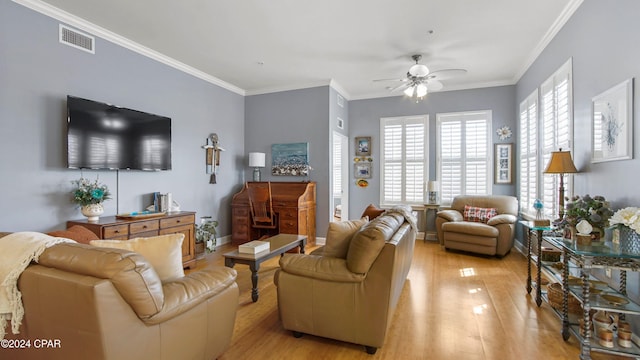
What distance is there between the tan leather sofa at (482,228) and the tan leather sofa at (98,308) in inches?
170

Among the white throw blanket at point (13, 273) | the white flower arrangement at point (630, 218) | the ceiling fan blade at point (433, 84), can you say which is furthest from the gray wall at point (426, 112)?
the white throw blanket at point (13, 273)

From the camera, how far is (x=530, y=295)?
3236 millimetres

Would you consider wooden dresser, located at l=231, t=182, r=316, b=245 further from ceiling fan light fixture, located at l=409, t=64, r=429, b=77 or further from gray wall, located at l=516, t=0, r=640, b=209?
gray wall, located at l=516, t=0, r=640, b=209

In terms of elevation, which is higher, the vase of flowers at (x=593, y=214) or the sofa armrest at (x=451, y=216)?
the vase of flowers at (x=593, y=214)

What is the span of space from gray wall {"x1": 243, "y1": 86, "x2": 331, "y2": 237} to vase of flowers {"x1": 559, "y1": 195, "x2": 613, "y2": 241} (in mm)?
3678

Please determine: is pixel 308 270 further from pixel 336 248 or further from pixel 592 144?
pixel 592 144

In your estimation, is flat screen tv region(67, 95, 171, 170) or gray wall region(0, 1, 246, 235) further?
flat screen tv region(67, 95, 171, 170)

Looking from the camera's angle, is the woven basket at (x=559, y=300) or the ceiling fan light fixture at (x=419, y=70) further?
the ceiling fan light fixture at (x=419, y=70)

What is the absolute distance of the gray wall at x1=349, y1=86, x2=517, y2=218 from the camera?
5648 millimetres

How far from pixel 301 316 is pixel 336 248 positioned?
57 cm

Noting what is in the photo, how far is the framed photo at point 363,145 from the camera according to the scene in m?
6.57

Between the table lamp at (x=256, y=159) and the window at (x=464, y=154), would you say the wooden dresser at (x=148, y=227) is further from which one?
the window at (x=464, y=154)

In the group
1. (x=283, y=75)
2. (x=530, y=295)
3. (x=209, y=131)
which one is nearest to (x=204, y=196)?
(x=209, y=131)

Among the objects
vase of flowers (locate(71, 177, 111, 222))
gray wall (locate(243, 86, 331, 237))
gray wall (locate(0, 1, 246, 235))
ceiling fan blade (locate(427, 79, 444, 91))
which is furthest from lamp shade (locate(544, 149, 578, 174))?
gray wall (locate(0, 1, 246, 235))
